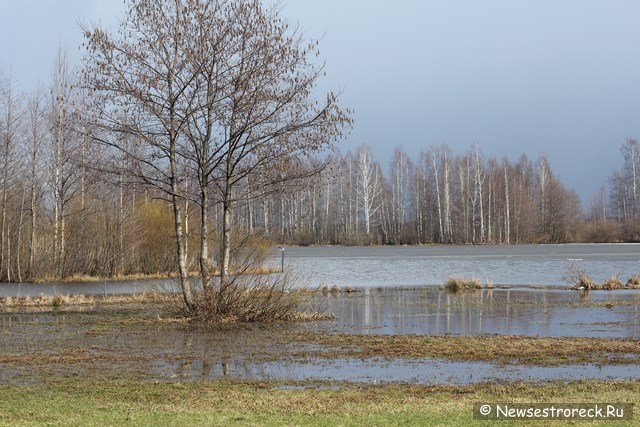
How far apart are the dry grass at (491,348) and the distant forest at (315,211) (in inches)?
543

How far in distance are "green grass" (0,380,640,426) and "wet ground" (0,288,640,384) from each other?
1081 millimetres

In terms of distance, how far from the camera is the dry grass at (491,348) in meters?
14.8

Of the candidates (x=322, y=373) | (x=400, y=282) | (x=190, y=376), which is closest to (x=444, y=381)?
(x=322, y=373)

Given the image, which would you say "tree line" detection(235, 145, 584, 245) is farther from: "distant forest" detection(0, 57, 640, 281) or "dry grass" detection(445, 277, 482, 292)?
"dry grass" detection(445, 277, 482, 292)

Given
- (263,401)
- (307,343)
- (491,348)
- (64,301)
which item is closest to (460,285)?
(64,301)

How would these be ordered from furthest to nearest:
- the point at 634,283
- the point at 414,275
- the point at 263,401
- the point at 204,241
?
the point at 414,275 → the point at 634,283 → the point at 204,241 → the point at 263,401

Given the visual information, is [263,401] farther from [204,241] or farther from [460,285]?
[460,285]

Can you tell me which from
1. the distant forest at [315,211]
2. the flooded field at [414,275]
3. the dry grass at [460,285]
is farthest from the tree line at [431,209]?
the dry grass at [460,285]

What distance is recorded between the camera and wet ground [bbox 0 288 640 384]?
13.4 m

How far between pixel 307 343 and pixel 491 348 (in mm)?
4127

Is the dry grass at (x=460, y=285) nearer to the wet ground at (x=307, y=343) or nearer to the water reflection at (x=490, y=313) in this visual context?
the water reflection at (x=490, y=313)

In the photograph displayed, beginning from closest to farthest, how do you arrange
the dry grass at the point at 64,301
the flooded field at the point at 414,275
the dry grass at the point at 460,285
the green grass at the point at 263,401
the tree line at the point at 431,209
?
the green grass at the point at 263,401, the dry grass at the point at 64,301, the dry grass at the point at 460,285, the flooded field at the point at 414,275, the tree line at the point at 431,209

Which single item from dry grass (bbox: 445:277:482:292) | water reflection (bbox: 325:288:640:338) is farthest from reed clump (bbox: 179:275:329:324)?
dry grass (bbox: 445:277:482:292)

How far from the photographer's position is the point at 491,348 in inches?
634
